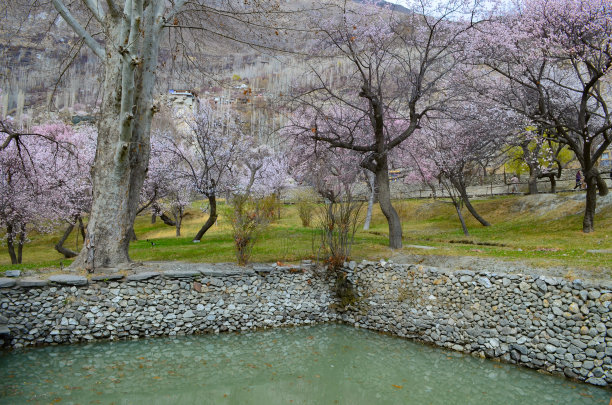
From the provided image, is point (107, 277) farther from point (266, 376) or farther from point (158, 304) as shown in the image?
point (266, 376)

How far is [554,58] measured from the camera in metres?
12.5

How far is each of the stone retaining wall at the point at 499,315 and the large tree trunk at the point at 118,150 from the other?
5.64 m

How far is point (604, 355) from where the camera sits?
20.6 feet

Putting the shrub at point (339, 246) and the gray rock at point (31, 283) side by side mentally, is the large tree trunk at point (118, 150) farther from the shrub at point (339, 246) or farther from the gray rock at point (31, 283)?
the shrub at point (339, 246)

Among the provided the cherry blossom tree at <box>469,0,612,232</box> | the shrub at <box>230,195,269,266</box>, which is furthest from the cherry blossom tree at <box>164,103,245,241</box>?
the cherry blossom tree at <box>469,0,612,232</box>

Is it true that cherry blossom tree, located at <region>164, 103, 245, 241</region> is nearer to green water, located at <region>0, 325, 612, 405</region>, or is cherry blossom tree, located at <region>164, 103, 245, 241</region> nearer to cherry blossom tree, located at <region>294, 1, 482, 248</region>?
cherry blossom tree, located at <region>294, 1, 482, 248</region>

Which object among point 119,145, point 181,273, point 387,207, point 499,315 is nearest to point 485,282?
point 499,315

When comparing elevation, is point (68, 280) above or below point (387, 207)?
below

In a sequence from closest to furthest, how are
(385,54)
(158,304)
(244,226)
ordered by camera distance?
(158,304), (244,226), (385,54)

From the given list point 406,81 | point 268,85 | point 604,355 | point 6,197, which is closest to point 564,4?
point 406,81

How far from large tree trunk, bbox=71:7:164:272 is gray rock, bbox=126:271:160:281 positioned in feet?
2.40

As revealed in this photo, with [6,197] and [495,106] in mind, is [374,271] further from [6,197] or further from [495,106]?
[6,197]

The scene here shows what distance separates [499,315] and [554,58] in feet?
30.3

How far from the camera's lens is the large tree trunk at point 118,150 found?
8.61m
